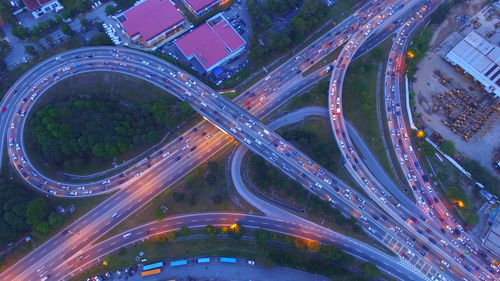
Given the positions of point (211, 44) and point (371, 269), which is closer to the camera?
point (371, 269)

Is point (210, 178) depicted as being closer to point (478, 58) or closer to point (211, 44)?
point (211, 44)

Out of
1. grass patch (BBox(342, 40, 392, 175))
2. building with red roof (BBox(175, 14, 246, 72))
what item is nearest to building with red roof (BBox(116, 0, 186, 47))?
building with red roof (BBox(175, 14, 246, 72))

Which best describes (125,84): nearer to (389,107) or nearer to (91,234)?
(91,234)

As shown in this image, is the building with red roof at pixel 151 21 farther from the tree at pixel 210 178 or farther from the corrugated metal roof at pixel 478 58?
the corrugated metal roof at pixel 478 58

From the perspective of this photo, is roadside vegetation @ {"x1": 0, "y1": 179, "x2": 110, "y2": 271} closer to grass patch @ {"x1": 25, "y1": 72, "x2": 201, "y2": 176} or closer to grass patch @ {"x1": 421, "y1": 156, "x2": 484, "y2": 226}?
grass patch @ {"x1": 25, "y1": 72, "x2": 201, "y2": 176}

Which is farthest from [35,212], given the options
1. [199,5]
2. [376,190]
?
[376,190]

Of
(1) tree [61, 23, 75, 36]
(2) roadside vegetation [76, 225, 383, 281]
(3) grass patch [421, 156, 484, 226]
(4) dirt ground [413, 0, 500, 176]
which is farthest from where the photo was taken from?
(1) tree [61, 23, 75, 36]

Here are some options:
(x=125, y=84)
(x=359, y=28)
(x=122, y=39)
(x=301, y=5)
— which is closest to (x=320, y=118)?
(x=359, y=28)
